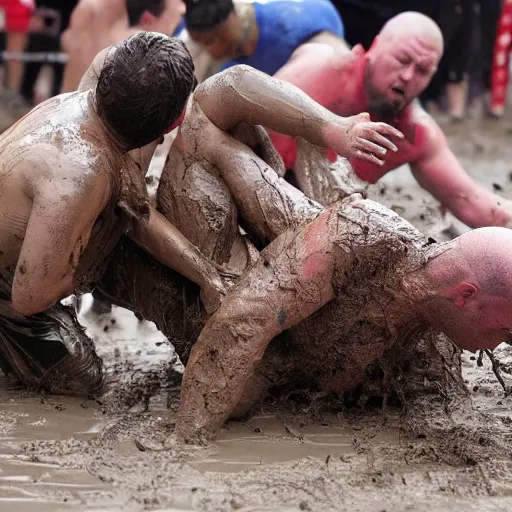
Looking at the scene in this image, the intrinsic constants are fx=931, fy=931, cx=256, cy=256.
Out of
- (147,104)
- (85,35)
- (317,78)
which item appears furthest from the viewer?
(85,35)

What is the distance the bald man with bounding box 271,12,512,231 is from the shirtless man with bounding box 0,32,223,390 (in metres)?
1.40

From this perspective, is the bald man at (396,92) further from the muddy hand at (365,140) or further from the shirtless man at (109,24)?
the shirtless man at (109,24)

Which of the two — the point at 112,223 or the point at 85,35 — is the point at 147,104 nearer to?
the point at 112,223

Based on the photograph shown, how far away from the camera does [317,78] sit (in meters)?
4.22

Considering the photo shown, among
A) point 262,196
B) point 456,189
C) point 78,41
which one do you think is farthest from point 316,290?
point 78,41

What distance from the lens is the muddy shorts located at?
3.21 meters

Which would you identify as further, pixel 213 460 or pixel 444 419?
pixel 444 419

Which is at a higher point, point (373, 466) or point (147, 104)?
point (147, 104)

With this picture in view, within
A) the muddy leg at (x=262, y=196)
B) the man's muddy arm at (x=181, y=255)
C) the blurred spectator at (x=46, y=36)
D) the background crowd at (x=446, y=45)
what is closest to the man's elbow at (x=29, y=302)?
the man's muddy arm at (x=181, y=255)

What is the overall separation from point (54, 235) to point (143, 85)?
0.49 metres

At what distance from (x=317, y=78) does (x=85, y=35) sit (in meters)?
2.63

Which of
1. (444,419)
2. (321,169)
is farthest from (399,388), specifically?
(321,169)

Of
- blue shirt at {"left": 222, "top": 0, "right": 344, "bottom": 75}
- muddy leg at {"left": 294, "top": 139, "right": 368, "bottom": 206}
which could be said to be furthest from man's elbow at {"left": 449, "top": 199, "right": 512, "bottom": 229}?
blue shirt at {"left": 222, "top": 0, "right": 344, "bottom": 75}

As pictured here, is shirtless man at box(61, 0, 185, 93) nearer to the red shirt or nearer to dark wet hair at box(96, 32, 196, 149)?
the red shirt
